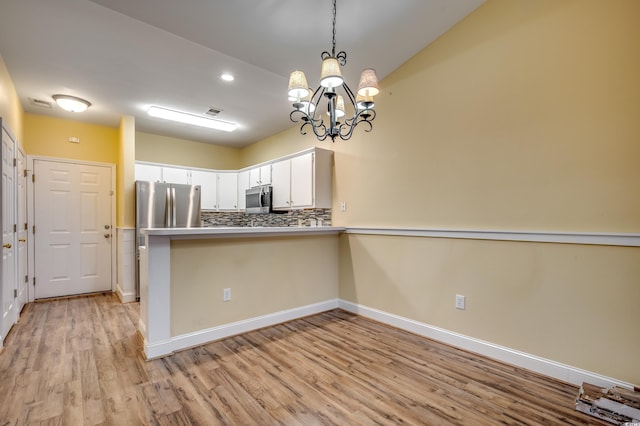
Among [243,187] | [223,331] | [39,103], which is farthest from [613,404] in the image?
[39,103]

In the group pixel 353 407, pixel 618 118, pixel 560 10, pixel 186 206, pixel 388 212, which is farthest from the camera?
pixel 186 206

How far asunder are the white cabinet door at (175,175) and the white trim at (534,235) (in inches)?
149

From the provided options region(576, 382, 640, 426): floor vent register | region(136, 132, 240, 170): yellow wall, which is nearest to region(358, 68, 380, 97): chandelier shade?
region(576, 382, 640, 426): floor vent register

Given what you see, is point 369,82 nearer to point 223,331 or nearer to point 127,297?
point 223,331

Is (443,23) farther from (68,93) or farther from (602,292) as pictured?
(68,93)

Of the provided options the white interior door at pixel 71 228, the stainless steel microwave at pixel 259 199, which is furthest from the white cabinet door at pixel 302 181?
the white interior door at pixel 71 228

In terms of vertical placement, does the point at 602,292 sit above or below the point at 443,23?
below

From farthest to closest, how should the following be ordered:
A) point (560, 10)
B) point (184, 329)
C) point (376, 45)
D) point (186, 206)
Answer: point (186, 206) < point (376, 45) < point (184, 329) < point (560, 10)

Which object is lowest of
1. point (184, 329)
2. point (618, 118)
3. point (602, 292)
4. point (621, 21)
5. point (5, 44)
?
point (184, 329)

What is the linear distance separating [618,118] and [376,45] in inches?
80.1

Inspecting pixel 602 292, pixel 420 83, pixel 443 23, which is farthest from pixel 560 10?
pixel 602 292

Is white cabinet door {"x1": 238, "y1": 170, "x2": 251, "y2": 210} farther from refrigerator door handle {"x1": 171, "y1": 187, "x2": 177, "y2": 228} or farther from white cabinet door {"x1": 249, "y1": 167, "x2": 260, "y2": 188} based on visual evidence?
refrigerator door handle {"x1": 171, "y1": 187, "x2": 177, "y2": 228}

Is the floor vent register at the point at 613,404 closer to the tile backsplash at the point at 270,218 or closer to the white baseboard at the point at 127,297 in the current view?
the tile backsplash at the point at 270,218

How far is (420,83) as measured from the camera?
3.22 meters
